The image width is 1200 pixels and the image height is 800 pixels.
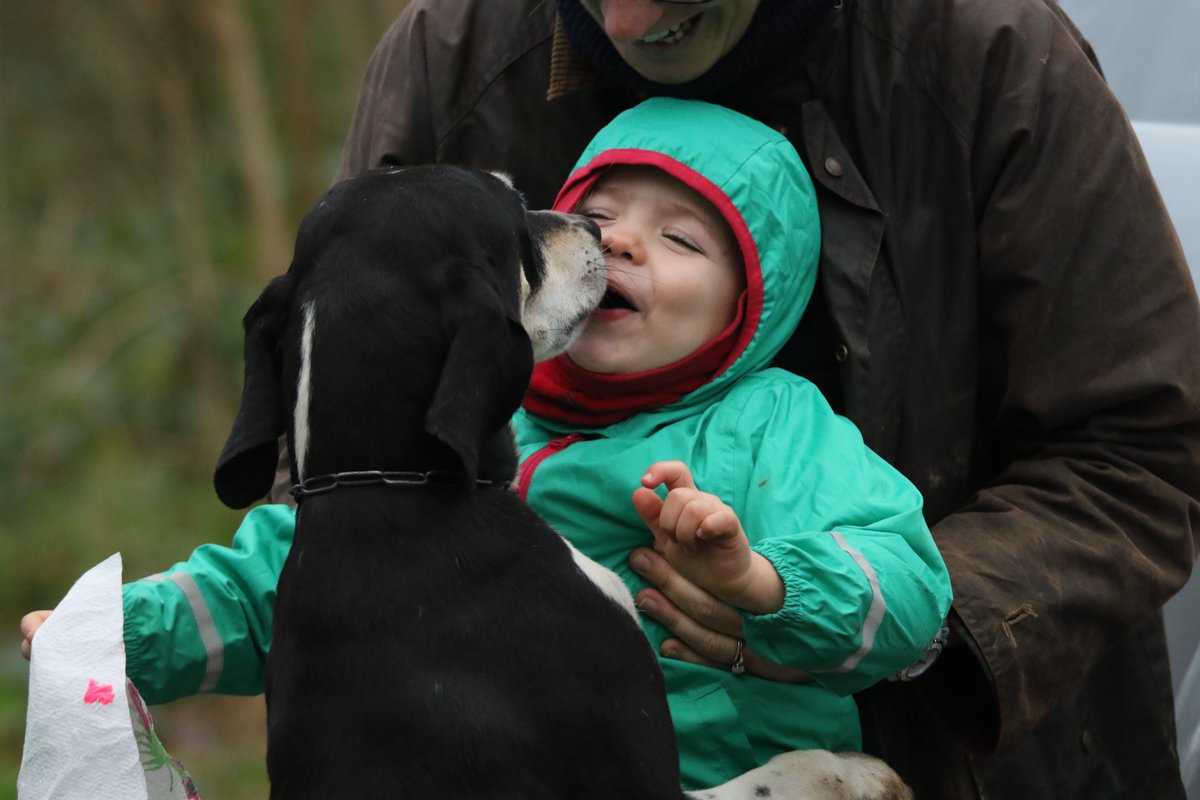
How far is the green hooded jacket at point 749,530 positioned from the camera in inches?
101

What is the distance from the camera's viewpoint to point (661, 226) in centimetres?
303

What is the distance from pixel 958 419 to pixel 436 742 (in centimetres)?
142

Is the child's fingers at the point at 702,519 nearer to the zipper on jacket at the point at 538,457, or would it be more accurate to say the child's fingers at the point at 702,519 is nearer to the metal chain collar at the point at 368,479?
the metal chain collar at the point at 368,479

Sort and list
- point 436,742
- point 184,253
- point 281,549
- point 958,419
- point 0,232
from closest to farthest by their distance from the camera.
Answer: point 436,742
point 281,549
point 958,419
point 184,253
point 0,232

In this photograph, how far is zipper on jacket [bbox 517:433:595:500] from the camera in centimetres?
298

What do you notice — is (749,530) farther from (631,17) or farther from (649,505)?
(631,17)

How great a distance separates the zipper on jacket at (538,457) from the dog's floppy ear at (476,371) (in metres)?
0.52

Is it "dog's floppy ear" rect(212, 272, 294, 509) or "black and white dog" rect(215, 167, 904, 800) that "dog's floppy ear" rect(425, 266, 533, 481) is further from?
"dog's floppy ear" rect(212, 272, 294, 509)

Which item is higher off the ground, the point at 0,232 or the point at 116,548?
the point at 0,232

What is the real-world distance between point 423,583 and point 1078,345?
1.44 metres

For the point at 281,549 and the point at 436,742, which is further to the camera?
the point at 281,549

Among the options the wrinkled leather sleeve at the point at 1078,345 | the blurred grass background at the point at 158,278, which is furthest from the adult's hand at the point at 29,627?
the blurred grass background at the point at 158,278

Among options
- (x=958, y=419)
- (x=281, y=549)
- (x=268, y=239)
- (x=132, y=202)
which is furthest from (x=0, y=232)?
(x=958, y=419)

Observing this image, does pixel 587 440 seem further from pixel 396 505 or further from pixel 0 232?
pixel 0 232
